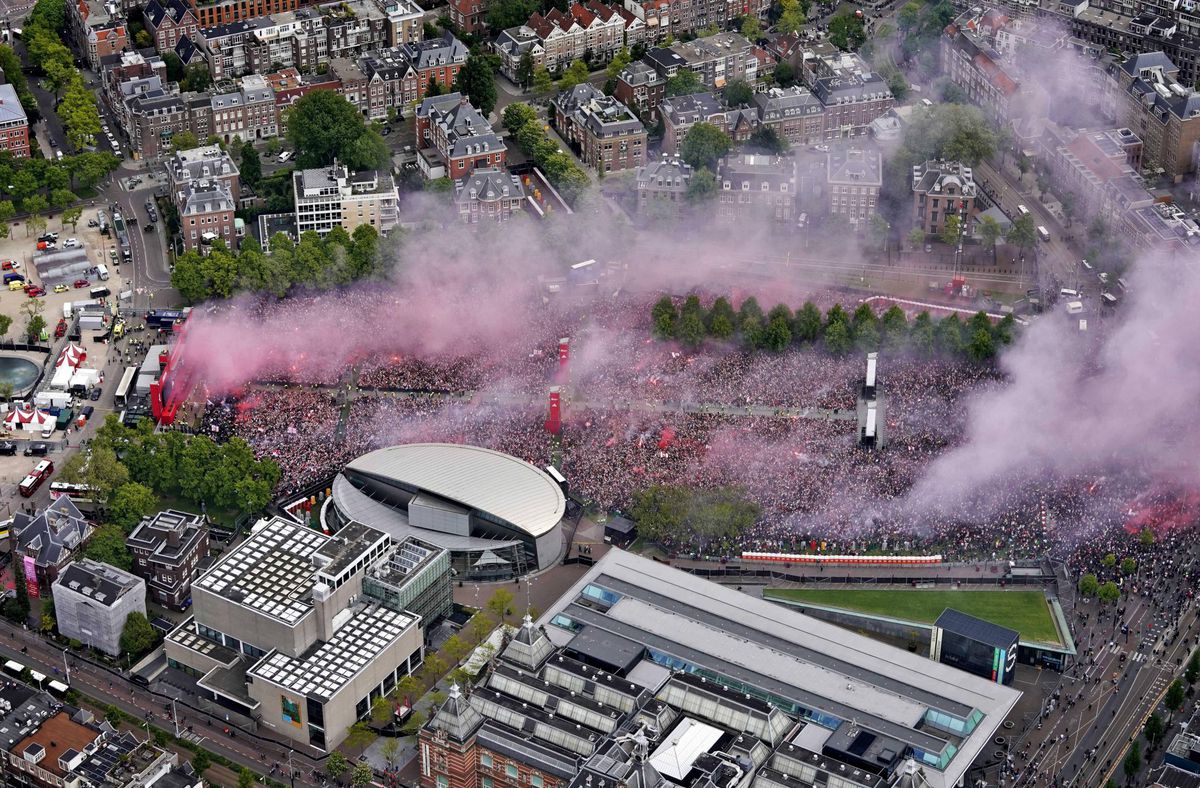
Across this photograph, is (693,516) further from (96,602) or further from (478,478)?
(96,602)

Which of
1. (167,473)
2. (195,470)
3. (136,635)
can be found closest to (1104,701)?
(136,635)

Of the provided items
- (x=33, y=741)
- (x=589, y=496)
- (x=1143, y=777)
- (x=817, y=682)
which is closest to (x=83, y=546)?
(x=33, y=741)

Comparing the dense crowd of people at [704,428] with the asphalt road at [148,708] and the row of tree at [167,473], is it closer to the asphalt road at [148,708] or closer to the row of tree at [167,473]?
the row of tree at [167,473]

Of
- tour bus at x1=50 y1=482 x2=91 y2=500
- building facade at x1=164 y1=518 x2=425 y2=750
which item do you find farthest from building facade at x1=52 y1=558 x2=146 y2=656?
tour bus at x1=50 y1=482 x2=91 y2=500

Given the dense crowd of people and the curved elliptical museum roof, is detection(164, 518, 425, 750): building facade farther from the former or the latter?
the dense crowd of people

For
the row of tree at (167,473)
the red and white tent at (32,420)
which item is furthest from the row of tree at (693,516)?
the red and white tent at (32,420)

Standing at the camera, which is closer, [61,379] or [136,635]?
[136,635]
